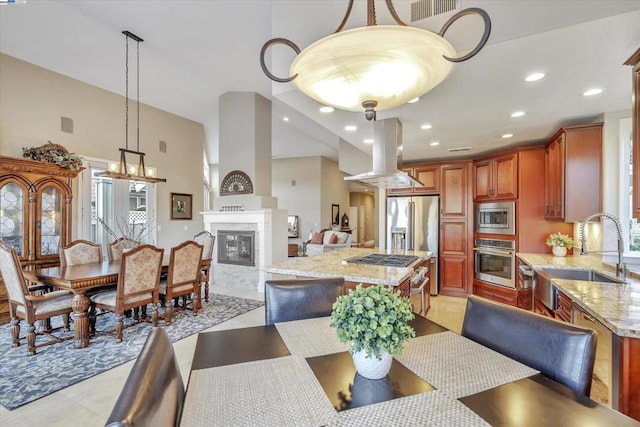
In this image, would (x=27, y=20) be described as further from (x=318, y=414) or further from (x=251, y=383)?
(x=318, y=414)

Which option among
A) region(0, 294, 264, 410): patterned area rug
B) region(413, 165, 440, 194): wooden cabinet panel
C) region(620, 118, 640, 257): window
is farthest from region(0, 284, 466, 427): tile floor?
region(413, 165, 440, 194): wooden cabinet panel

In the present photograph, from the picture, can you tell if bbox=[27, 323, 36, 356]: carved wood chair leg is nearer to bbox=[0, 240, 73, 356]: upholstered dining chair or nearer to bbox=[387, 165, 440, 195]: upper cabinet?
bbox=[0, 240, 73, 356]: upholstered dining chair

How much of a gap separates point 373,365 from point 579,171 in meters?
3.36

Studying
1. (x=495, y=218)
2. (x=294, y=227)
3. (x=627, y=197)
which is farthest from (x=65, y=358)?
(x=294, y=227)

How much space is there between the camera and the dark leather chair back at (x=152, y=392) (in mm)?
568

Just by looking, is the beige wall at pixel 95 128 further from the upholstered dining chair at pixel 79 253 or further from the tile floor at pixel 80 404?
the tile floor at pixel 80 404

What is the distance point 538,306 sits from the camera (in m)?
2.84

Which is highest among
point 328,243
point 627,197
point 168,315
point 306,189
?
point 306,189

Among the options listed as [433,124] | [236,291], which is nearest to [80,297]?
[236,291]

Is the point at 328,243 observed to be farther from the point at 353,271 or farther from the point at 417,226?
the point at 353,271

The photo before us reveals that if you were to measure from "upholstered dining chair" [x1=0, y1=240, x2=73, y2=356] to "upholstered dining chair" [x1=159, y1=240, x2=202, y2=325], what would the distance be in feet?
2.87

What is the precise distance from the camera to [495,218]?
4.30m

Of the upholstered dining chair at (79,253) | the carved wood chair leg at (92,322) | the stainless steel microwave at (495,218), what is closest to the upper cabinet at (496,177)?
the stainless steel microwave at (495,218)

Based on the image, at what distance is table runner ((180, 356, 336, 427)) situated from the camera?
0.76 m
